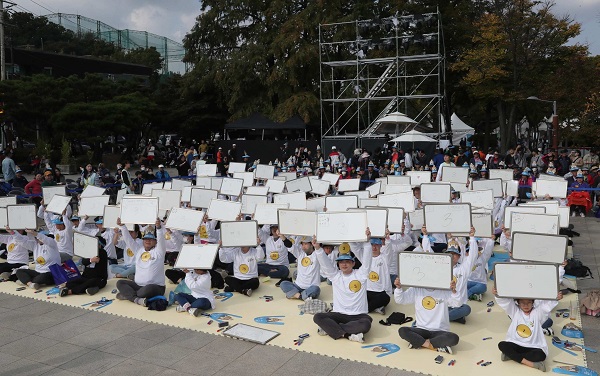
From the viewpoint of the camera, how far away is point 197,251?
9172 mm

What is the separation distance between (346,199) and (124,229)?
4.92 metres

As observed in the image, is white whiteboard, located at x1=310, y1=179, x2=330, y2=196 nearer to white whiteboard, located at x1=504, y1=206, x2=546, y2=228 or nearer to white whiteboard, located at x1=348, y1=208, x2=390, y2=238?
white whiteboard, located at x1=348, y1=208, x2=390, y2=238

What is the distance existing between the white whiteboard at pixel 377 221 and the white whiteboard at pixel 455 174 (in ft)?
20.8

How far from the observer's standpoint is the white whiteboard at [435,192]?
1287 cm

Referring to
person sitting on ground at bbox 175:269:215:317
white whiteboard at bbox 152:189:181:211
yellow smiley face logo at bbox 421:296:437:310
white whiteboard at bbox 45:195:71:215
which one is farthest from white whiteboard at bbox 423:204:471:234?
white whiteboard at bbox 45:195:71:215

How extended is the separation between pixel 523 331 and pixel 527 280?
636 mm

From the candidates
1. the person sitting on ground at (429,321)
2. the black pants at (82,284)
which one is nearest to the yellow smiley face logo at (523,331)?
the person sitting on ground at (429,321)

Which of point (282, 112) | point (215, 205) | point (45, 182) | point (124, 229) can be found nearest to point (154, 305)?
point (124, 229)

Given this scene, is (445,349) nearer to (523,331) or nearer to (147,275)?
(523,331)

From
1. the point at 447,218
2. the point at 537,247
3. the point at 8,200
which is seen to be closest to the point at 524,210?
the point at 447,218

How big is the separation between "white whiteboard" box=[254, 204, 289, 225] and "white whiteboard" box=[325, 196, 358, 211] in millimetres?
1438

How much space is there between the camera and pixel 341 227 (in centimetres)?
930

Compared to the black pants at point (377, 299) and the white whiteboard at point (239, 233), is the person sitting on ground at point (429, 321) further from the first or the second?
the white whiteboard at point (239, 233)

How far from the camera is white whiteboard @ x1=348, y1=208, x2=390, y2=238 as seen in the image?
955cm
